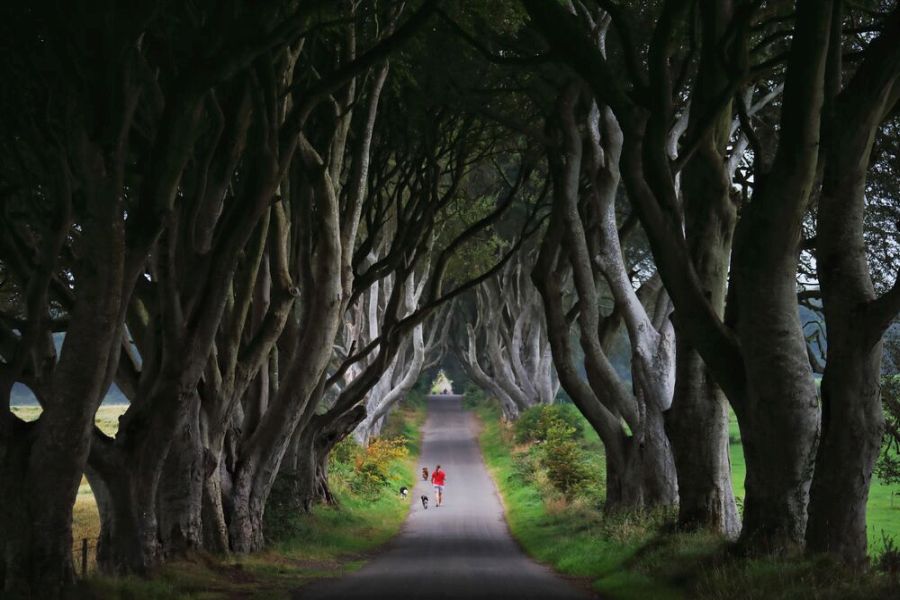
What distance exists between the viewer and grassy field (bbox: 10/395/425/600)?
13.4 metres

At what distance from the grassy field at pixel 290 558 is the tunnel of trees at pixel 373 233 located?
1.65 ft

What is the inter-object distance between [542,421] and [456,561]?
23777 mm

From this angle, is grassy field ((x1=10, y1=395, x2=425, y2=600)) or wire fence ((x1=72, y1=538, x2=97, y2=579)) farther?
wire fence ((x1=72, y1=538, x2=97, y2=579))

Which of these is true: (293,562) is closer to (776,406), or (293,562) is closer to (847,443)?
(776,406)

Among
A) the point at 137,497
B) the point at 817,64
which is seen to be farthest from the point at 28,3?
the point at 817,64

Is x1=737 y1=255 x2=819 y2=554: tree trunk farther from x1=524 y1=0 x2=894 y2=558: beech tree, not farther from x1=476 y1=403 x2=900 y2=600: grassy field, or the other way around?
x1=476 y1=403 x2=900 y2=600: grassy field

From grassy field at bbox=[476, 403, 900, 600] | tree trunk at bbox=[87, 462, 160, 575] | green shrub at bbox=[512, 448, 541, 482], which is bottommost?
grassy field at bbox=[476, 403, 900, 600]

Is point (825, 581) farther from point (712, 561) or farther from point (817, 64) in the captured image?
point (817, 64)

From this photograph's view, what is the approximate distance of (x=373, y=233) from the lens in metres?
23.0

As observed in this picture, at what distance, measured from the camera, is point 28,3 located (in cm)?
1203

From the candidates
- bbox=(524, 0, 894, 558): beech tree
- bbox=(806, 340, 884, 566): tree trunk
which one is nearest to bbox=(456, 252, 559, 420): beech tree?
bbox=(524, 0, 894, 558): beech tree

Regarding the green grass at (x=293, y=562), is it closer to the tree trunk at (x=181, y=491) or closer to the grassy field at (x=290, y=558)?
the grassy field at (x=290, y=558)

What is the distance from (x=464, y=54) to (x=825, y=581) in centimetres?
1253

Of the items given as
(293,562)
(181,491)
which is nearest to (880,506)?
(293,562)
